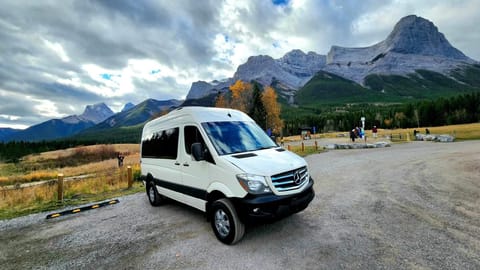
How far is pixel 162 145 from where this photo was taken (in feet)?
21.8

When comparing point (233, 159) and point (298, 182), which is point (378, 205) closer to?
point (298, 182)

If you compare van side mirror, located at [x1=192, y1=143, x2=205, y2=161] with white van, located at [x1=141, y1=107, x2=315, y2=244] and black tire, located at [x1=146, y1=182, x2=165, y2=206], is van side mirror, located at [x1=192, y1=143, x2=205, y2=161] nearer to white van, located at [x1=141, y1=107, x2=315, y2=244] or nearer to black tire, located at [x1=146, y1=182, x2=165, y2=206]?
white van, located at [x1=141, y1=107, x2=315, y2=244]

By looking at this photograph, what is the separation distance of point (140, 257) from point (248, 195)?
234 cm

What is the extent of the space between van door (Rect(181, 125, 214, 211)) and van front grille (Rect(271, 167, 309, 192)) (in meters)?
1.37

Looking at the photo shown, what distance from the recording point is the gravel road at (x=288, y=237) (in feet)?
12.2

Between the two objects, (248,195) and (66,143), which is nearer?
(248,195)

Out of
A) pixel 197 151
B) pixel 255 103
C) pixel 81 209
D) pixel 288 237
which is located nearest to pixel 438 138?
pixel 255 103

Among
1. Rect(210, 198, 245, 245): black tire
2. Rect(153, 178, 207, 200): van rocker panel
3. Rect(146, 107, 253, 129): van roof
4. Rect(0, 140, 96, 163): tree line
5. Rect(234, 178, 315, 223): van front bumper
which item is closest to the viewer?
Rect(234, 178, 315, 223): van front bumper

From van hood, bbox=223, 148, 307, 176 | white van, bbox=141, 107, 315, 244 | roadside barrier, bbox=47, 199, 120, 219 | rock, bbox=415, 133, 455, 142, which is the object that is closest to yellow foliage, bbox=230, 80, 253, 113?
rock, bbox=415, 133, 455, 142

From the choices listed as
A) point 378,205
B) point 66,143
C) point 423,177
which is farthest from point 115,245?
point 66,143

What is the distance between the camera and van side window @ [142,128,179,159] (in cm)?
596

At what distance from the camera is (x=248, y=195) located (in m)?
3.96

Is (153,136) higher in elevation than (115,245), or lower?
higher

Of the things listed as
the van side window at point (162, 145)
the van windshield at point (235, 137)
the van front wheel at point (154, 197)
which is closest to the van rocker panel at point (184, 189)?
the van front wheel at point (154, 197)
